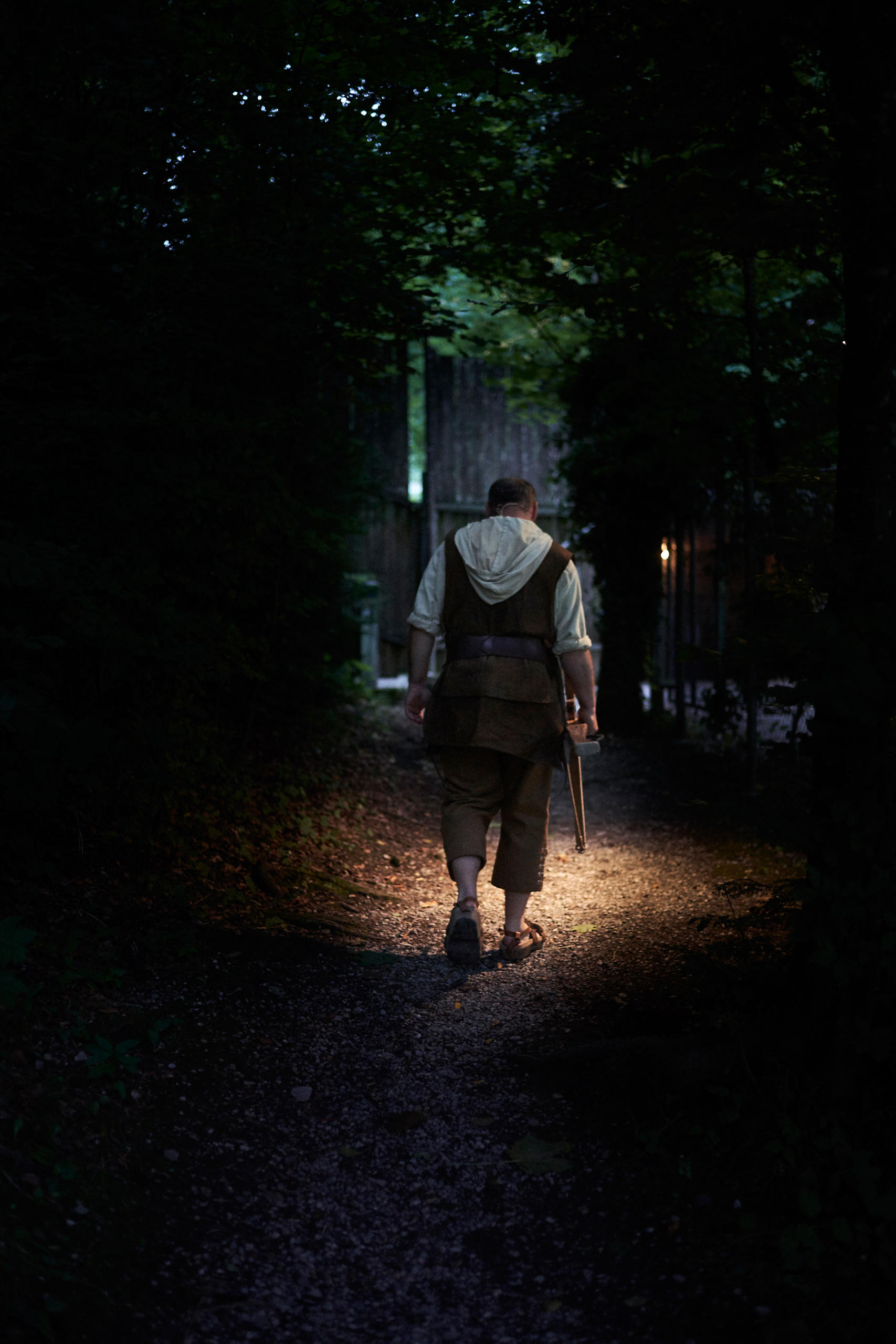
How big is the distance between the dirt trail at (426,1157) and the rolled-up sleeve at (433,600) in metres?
1.41

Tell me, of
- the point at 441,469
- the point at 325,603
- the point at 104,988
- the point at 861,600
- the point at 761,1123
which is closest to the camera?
the point at 861,600

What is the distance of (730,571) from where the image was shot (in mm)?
8008

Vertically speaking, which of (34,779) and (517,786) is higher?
(34,779)

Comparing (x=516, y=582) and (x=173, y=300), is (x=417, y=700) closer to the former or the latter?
(x=516, y=582)

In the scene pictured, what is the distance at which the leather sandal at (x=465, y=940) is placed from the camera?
413 cm

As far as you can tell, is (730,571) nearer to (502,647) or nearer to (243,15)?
(502,647)

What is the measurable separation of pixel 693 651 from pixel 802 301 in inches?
128

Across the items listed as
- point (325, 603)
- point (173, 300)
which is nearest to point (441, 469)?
point (325, 603)

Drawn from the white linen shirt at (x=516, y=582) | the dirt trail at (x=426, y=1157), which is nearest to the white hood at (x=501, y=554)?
the white linen shirt at (x=516, y=582)

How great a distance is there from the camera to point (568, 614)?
438cm

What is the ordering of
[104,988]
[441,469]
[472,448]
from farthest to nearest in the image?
[472,448], [441,469], [104,988]

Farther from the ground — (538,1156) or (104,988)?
(104,988)

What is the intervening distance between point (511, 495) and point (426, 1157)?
269 cm

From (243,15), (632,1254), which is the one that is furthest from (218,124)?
(632,1254)
